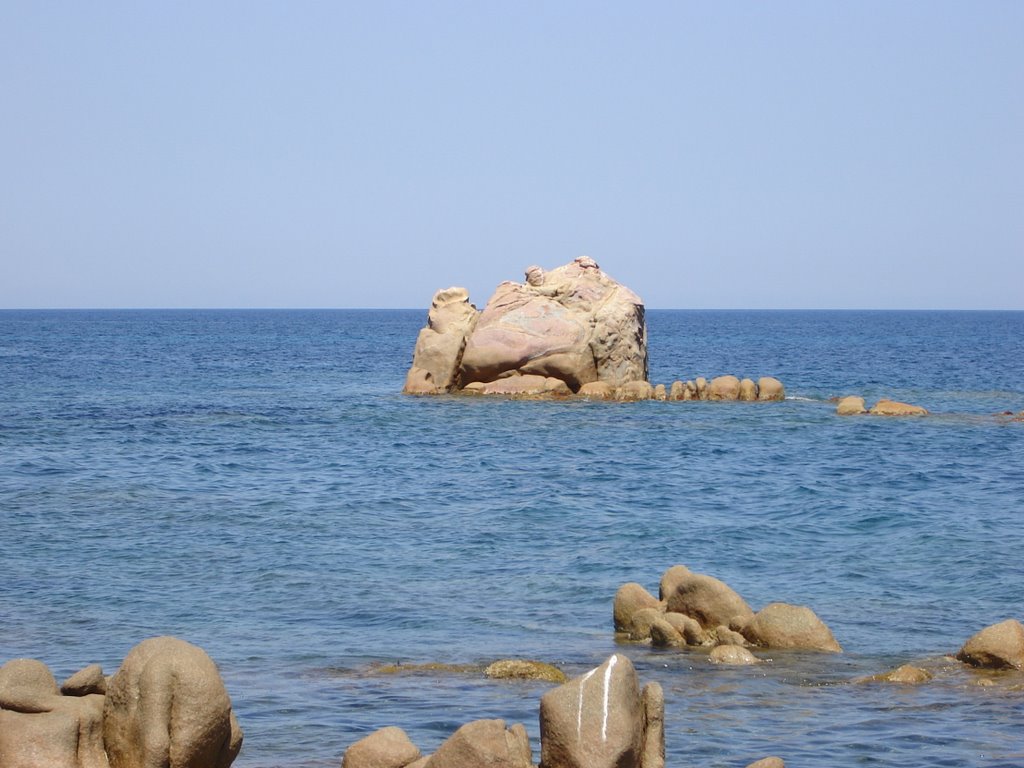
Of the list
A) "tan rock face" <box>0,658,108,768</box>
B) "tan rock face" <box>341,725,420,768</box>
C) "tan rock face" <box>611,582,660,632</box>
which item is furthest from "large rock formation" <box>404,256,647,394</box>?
"tan rock face" <box>0,658,108,768</box>

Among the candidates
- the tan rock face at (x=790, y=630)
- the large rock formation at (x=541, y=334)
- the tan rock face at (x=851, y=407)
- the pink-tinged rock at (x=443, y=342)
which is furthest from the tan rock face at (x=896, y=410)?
the tan rock face at (x=790, y=630)

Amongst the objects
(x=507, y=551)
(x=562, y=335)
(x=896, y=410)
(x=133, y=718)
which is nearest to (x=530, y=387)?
(x=562, y=335)

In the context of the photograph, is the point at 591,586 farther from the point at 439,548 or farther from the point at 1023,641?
the point at 1023,641

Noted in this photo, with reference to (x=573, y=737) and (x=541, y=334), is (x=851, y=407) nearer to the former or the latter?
(x=541, y=334)

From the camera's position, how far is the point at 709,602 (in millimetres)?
18250

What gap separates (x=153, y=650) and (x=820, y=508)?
19.1 m

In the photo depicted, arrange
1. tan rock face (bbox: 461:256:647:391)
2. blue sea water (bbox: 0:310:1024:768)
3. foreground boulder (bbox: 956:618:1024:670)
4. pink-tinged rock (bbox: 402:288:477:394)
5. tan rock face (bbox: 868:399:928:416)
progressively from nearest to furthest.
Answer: blue sea water (bbox: 0:310:1024:768) → foreground boulder (bbox: 956:618:1024:670) → tan rock face (bbox: 868:399:928:416) → tan rock face (bbox: 461:256:647:391) → pink-tinged rock (bbox: 402:288:477:394)

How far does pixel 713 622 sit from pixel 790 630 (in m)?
1.21

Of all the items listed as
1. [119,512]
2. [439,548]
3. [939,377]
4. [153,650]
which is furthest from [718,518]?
[939,377]

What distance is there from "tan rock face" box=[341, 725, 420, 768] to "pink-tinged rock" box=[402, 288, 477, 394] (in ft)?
127

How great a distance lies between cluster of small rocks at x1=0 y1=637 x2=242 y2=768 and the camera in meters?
11.1

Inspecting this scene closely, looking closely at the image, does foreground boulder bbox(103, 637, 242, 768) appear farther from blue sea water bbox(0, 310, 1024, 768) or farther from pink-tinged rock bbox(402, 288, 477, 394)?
pink-tinged rock bbox(402, 288, 477, 394)

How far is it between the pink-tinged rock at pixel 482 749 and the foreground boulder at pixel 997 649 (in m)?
7.49

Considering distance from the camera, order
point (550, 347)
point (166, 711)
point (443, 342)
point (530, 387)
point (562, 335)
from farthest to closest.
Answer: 1. point (443, 342)
2. point (530, 387)
3. point (550, 347)
4. point (562, 335)
5. point (166, 711)
